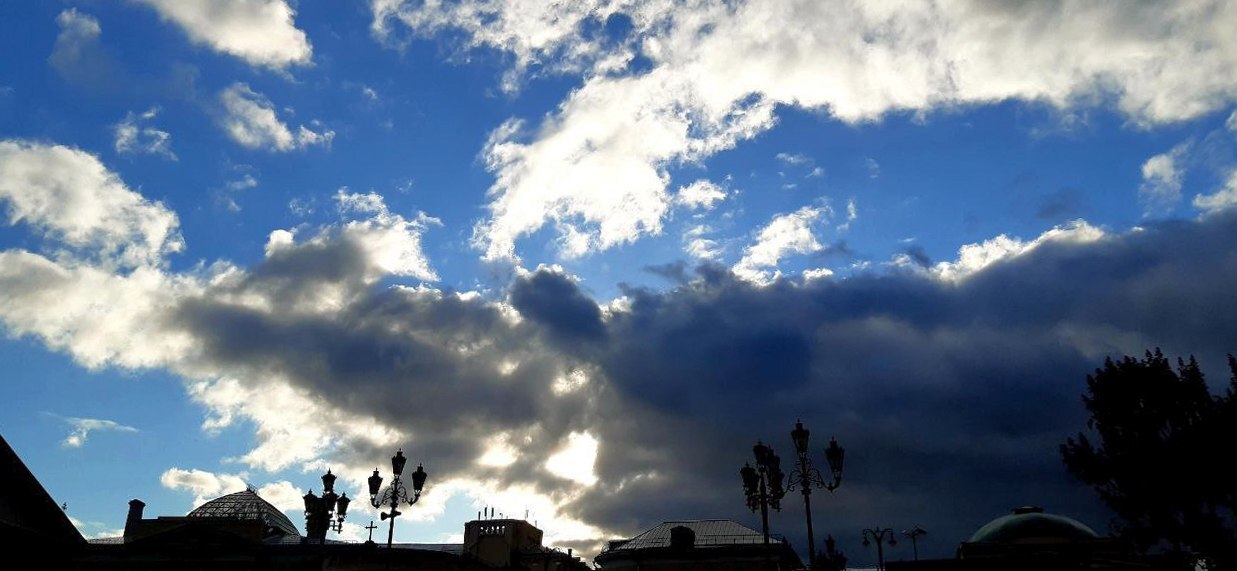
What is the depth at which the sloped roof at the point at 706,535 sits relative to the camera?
196ft

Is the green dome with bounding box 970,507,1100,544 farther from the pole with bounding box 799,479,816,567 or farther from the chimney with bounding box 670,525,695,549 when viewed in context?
the pole with bounding box 799,479,816,567

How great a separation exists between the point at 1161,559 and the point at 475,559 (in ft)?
124

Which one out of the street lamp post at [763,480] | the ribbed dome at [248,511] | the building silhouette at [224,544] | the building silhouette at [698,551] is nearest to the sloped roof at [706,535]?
the building silhouette at [698,551]

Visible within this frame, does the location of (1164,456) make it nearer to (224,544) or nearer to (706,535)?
(706,535)

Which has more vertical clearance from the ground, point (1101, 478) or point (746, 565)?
point (1101, 478)

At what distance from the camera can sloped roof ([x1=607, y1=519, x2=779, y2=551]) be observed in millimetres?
59844

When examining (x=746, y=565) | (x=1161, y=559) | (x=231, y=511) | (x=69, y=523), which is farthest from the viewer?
(x=231, y=511)

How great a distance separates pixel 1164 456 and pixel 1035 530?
12579 millimetres

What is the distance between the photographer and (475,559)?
167 ft

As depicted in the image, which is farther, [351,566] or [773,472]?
[351,566]

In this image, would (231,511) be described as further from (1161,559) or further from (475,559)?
(1161,559)

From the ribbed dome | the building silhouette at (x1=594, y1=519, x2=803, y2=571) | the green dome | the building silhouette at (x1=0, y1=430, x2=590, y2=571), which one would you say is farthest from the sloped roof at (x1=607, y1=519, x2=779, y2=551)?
the ribbed dome

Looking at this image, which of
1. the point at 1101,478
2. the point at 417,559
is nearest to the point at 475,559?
the point at 417,559

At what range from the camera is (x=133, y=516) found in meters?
62.8
